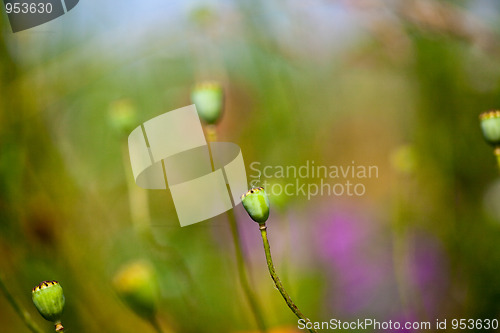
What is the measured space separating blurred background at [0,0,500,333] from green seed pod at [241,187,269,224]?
0.18m

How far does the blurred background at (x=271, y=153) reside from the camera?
515 mm

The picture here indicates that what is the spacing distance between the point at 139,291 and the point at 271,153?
0.40 meters

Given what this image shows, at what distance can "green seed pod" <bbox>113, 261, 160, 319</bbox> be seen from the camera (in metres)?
0.29

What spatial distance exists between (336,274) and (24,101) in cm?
47

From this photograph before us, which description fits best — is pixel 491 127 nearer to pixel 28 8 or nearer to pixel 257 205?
pixel 257 205

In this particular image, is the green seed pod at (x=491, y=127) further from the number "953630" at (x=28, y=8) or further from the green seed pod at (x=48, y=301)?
the number "953630" at (x=28, y=8)

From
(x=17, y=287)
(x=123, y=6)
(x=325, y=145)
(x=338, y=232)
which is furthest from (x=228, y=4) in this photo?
(x=17, y=287)

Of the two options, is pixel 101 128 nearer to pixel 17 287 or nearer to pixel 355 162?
pixel 17 287

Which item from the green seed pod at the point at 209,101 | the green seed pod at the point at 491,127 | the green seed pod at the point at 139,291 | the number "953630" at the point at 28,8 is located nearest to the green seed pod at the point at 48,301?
the green seed pod at the point at 139,291

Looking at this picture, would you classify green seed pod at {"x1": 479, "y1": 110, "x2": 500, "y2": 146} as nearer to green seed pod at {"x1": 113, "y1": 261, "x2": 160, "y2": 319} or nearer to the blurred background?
the blurred background

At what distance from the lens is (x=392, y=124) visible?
0.72 m

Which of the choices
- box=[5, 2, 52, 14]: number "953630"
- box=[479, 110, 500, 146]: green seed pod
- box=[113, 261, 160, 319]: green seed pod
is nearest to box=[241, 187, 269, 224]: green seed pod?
box=[113, 261, 160, 319]: green seed pod

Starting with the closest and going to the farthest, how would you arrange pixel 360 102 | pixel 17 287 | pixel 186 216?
pixel 17 287 < pixel 186 216 < pixel 360 102

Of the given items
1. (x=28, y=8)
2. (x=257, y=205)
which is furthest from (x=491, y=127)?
(x=28, y=8)
